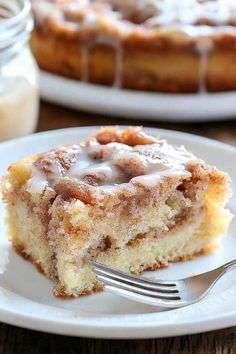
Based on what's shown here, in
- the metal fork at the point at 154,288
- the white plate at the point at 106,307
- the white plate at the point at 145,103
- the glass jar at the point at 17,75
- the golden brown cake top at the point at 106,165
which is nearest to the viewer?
the white plate at the point at 106,307

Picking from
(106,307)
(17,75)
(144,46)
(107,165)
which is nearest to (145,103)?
(144,46)

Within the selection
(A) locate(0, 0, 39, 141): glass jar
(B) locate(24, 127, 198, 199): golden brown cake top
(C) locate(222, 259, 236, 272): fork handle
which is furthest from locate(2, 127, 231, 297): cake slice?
(A) locate(0, 0, 39, 141): glass jar

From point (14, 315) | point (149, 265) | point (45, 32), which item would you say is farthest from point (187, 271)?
point (45, 32)

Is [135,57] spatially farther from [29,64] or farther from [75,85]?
[29,64]

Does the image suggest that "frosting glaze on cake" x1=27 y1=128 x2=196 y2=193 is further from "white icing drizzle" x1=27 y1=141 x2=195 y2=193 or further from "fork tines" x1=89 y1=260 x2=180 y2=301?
"fork tines" x1=89 y1=260 x2=180 y2=301

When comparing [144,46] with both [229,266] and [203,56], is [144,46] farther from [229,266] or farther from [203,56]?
[229,266]

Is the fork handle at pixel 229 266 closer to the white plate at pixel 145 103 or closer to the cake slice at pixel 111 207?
the cake slice at pixel 111 207

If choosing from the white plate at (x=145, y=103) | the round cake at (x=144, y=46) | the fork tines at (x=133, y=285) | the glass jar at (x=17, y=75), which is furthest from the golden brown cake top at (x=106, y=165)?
the round cake at (x=144, y=46)
